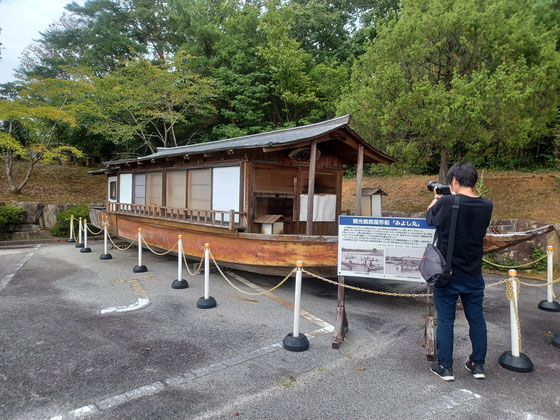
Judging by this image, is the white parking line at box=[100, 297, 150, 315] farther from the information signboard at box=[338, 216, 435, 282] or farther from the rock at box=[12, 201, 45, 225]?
the rock at box=[12, 201, 45, 225]

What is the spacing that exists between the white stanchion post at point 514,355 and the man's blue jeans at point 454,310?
1.67ft

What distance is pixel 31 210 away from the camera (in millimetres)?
15328

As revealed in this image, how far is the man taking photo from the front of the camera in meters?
3.36

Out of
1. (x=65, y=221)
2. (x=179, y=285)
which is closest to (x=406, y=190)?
(x=179, y=285)

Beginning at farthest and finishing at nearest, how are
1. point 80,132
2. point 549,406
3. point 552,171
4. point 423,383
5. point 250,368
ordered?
point 80,132 → point 552,171 → point 250,368 → point 423,383 → point 549,406

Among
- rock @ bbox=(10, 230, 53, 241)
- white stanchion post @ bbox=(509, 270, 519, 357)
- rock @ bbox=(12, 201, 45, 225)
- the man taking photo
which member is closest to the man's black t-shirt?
the man taking photo

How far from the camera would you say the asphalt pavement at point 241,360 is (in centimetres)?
309

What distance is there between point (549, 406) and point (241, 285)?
5739 millimetres

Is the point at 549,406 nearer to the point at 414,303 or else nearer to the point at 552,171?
Result: the point at 414,303

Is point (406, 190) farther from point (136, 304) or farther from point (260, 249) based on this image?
point (136, 304)

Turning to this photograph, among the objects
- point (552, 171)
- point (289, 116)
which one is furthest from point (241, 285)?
point (289, 116)

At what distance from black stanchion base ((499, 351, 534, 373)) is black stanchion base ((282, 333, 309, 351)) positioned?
91.6 inches

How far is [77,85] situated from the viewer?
17.2m

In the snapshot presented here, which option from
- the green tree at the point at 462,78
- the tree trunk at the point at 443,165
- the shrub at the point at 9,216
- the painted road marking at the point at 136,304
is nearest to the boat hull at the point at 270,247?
the painted road marking at the point at 136,304
